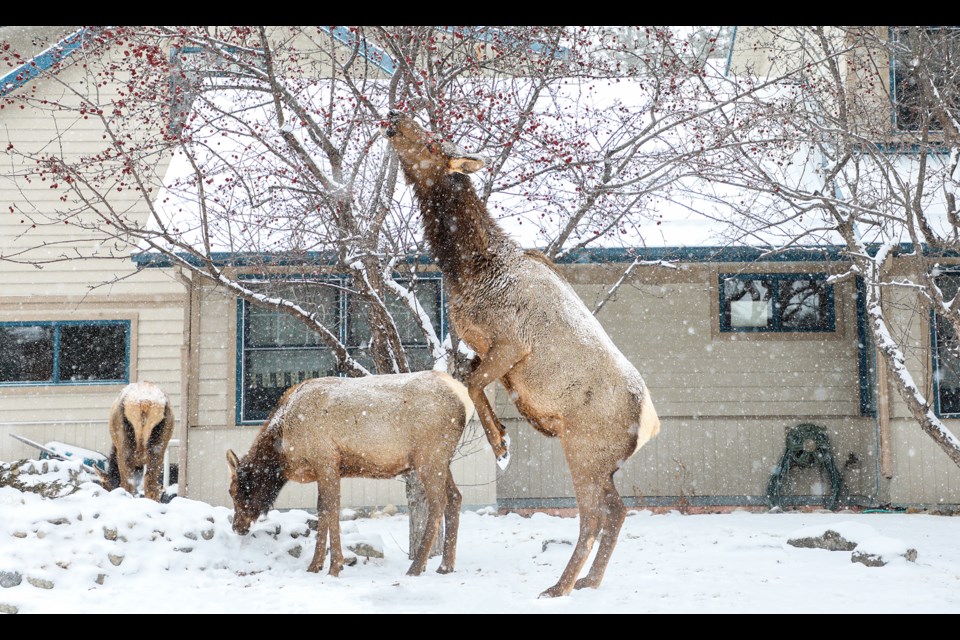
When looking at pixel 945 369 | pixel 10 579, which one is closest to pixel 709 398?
pixel 945 369

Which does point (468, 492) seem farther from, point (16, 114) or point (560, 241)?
point (16, 114)

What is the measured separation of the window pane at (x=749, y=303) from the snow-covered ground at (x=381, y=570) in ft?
13.2

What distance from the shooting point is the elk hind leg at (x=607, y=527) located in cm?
428

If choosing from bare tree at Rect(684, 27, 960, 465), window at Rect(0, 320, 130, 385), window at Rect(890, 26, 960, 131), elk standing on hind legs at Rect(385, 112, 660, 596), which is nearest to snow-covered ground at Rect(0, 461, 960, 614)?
elk standing on hind legs at Rect(385, 112, 660, 596)

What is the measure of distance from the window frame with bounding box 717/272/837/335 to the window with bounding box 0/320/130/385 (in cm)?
907

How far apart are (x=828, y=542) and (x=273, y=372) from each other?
6.56 meters

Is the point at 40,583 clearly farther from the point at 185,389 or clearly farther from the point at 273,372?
the point at 273,372

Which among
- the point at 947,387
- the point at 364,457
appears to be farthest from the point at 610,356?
the point at 947,387

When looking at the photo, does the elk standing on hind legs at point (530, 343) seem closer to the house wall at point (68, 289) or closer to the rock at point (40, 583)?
the rock at point (40, 583)

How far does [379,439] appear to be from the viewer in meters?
5.98

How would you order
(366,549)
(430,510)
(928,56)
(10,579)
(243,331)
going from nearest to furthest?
(10,579) → (430,510) → (928,56) → (366,549) → (243,331)

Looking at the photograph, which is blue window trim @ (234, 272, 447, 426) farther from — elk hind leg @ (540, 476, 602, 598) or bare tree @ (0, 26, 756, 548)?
elk hind leg @ (540, 476, 602, 598)

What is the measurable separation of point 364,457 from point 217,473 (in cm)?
493

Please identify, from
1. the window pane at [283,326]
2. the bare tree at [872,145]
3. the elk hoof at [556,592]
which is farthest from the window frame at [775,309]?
the elk hoof at [556,592]
